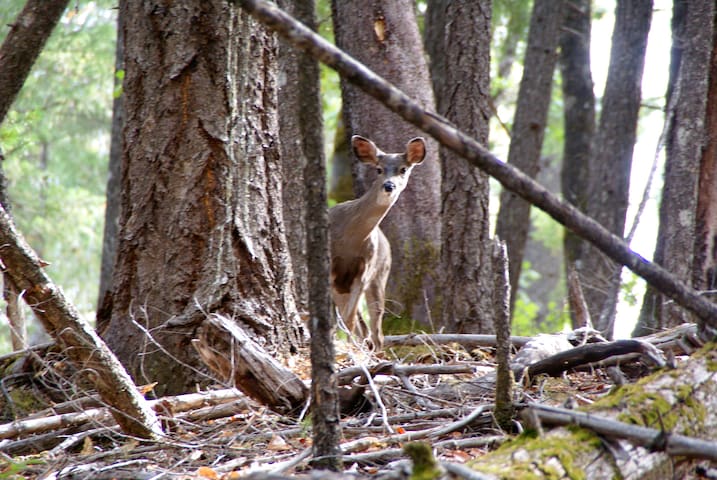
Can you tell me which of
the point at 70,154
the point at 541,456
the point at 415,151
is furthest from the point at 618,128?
the point at 70,154

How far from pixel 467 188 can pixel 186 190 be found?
2910mm

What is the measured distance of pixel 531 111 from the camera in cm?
1098

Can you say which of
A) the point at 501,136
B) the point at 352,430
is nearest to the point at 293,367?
the point at 352,430

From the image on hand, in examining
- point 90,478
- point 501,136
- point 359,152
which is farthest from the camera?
point 501,136

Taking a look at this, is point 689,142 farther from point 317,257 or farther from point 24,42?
point 24,42

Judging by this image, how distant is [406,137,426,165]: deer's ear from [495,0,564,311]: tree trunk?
314cm

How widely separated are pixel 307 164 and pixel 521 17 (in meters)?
11.2

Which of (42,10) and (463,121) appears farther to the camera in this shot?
(463,121)

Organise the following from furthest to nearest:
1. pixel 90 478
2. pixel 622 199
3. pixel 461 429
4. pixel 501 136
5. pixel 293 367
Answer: pixel 501 136 < pixel 622 199 < pixel 293 367 < pixel 461 429 < pixel 90 478

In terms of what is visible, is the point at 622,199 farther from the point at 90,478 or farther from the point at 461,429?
the point at 90,478

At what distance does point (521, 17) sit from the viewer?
13414 mm

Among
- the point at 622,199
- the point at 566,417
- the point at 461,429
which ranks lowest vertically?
the point at 461,429

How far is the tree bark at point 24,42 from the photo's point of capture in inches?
160

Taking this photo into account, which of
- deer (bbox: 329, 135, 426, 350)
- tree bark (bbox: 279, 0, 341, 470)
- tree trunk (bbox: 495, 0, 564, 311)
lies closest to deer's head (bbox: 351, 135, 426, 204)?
deer (bbox: 329, 135, 426, 350)
